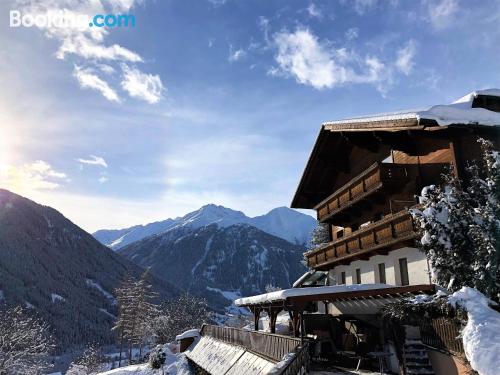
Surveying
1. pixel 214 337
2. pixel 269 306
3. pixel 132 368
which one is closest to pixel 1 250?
pixel 132 368

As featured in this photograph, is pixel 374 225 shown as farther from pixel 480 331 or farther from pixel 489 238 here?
pixel 480 331

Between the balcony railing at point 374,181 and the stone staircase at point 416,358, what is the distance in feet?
21.6

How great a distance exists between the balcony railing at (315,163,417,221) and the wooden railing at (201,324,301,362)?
25.0 feet

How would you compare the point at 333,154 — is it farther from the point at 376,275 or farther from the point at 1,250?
the point at 1,250

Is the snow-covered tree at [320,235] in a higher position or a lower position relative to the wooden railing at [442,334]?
higher

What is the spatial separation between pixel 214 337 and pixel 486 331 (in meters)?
24.1

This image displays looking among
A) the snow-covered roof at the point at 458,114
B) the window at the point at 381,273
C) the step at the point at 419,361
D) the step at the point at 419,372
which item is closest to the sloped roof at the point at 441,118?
the snow-covered roof at the point at 458,114

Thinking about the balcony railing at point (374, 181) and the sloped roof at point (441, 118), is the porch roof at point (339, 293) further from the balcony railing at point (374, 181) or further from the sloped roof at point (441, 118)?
the sloped roof at point (441, 118)

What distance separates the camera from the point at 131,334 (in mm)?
66938

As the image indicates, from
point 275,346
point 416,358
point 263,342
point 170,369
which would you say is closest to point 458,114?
point 416,358

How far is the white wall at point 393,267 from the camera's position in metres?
17.3

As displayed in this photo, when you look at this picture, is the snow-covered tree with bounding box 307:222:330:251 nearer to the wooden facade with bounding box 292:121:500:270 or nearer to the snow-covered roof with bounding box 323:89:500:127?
the wooden facade with bounding box 292:121:500:270

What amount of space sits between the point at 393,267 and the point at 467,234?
8231 mm

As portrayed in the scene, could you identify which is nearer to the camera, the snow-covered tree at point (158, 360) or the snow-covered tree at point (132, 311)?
the snow-covered tree at point (158, 360)
